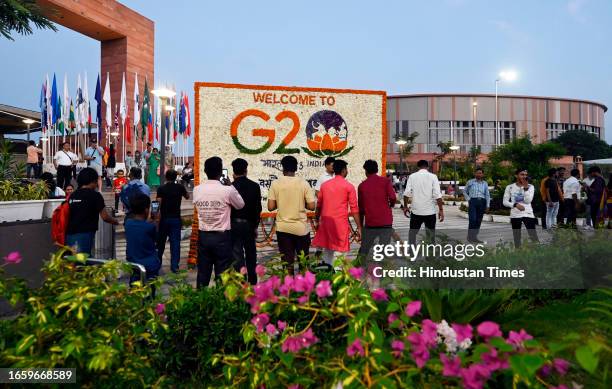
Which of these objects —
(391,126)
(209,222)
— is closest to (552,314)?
(209,222)

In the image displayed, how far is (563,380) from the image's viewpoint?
9.78 feet

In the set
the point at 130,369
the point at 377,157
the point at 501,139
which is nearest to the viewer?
the point at 130,369

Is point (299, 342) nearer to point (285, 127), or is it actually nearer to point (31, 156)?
point (285, 127)

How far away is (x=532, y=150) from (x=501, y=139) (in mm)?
52219

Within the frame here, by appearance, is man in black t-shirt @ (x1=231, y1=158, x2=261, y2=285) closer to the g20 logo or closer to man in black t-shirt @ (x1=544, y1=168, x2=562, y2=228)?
the g20 logo

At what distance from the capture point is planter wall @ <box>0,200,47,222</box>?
6547mm

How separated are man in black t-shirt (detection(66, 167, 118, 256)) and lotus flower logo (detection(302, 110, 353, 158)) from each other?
5504 millimetres

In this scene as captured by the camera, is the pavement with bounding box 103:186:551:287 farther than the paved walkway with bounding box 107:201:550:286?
No

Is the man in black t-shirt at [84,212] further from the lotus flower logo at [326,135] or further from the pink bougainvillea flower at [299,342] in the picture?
the lotus flower logo at [326,135]

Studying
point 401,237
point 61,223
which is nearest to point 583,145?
point 401,237

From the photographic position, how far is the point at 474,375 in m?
1.81

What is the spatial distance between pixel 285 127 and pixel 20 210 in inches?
220

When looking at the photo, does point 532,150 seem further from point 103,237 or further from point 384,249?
point 103,237

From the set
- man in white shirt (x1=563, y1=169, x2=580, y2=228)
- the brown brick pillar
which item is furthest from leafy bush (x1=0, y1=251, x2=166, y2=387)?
the brown brick pillar
